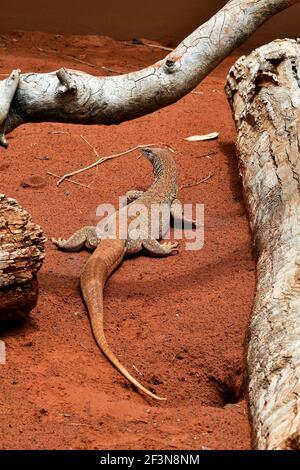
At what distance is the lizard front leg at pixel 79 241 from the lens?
202 inches

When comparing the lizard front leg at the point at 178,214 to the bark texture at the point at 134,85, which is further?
the lizard front leg at the point at 178,214

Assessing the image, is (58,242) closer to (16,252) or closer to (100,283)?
(100,283)

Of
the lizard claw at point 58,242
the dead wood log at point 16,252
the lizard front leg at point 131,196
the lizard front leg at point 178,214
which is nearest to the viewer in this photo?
the dead wood log at point 16,252

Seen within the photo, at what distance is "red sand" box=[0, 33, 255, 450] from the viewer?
3289mm

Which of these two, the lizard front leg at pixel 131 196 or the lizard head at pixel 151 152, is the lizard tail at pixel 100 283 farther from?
the lizard head at pixel 151 152

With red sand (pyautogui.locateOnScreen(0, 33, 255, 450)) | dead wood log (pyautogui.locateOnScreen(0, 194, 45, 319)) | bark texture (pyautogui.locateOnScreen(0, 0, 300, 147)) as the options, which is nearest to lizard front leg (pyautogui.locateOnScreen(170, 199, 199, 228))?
red sand (pyautogui.locateOnScreen(0, 33, 255, 450))

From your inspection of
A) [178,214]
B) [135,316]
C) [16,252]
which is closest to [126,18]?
[178,214]

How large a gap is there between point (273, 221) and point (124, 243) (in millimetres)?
1069

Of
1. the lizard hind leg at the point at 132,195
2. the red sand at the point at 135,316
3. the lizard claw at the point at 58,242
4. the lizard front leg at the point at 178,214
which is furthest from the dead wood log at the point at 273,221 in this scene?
the lizard claw at the point at 58,242

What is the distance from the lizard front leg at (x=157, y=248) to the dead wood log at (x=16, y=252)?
4.94 feet

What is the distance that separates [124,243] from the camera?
16.9ft

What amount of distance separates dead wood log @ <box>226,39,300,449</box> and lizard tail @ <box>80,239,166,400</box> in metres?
0.63

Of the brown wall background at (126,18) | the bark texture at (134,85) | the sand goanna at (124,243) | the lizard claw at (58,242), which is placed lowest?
the lizard claw at (58,242)
